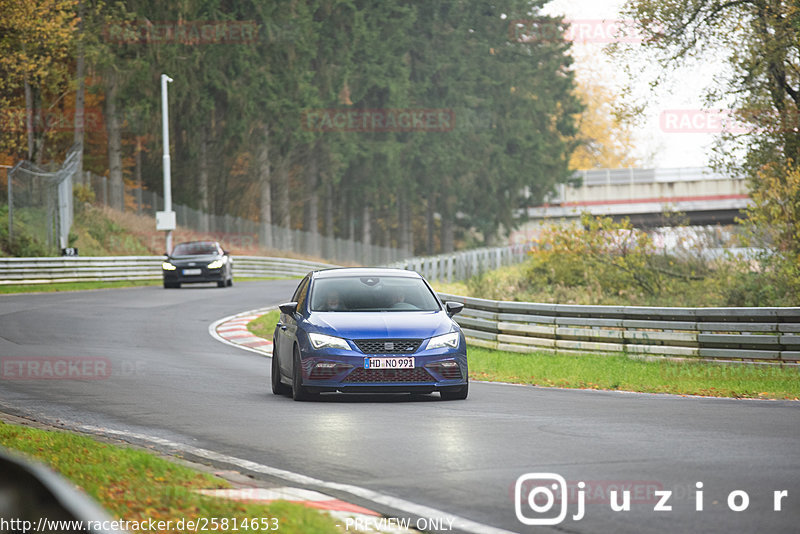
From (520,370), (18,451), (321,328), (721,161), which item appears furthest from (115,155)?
(18,451)

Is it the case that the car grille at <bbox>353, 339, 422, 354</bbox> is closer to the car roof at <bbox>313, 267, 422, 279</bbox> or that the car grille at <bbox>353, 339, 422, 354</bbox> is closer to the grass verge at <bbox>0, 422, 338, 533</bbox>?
the car roof at <bbox>313, 267, 422, 279</bbox>

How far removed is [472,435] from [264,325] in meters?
17.2

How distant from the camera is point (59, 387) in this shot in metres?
15.6

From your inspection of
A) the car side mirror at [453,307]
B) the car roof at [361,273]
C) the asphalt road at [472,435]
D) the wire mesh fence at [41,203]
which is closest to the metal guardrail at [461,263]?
the wire mesh fence at [41,203]

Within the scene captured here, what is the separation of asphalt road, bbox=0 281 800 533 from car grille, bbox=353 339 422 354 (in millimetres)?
606

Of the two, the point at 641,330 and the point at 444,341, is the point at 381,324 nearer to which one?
the point at 444,341

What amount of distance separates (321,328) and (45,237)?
Answer: 29469 mm

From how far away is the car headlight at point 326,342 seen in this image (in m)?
13.5

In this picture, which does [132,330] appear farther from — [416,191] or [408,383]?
[416,191]

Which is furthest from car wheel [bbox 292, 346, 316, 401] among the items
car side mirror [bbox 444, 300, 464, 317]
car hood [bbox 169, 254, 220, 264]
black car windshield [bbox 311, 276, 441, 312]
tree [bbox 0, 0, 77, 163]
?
tree [bbox 0, 0, 77, 163]

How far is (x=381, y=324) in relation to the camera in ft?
45.1

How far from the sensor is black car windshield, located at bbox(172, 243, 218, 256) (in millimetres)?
40469

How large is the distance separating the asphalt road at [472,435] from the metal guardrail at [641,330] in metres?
3.77

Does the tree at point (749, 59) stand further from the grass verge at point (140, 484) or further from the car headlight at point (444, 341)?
the grass verge at point (140, 484)
